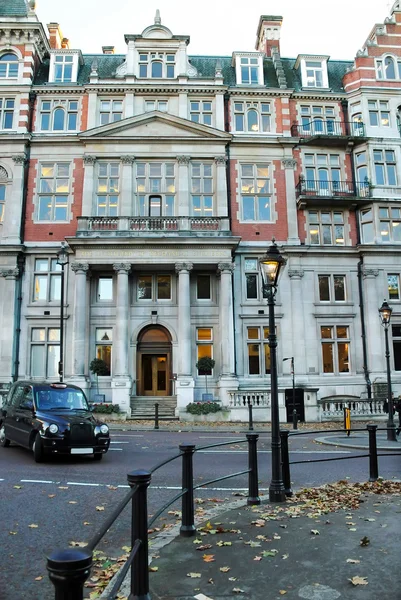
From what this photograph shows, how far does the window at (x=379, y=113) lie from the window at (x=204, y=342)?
725 inches

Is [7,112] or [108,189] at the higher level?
[7,112]

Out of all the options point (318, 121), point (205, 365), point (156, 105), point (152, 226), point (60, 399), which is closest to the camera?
point (60, 399)

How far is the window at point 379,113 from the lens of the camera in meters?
A: 35.1

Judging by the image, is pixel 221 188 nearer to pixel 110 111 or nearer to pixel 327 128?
pixel 327 128

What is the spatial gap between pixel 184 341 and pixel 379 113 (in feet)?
69.2

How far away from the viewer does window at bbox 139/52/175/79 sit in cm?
3538

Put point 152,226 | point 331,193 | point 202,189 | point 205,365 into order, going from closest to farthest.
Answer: point 205,365 < point 152,226 < point 202,189 < point 331,193

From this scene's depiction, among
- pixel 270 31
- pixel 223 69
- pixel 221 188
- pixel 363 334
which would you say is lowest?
pixel 363 334

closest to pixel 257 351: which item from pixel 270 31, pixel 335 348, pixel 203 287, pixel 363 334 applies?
pixel 335 348

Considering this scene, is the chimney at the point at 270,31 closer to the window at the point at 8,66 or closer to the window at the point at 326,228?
the window at the point at 326,228

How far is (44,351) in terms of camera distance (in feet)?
105

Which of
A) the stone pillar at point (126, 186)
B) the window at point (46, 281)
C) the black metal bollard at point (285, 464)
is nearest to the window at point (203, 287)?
the stone pillar at point (126, 186)

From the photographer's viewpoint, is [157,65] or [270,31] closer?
[157,65]

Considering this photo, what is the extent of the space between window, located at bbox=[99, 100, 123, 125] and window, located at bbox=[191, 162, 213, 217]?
6.36m
